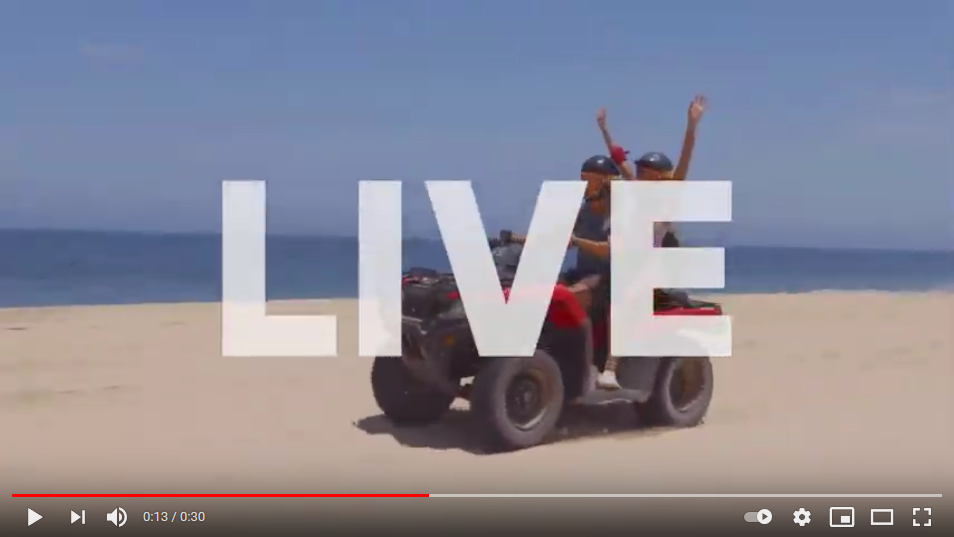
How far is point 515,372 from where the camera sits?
18.7 ft

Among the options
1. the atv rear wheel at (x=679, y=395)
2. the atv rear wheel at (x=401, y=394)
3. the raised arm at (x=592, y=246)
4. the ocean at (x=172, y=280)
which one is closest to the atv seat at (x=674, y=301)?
the atv rear wheel at (x=679, y=395)

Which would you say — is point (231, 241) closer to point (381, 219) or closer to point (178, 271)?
point (381, 219)

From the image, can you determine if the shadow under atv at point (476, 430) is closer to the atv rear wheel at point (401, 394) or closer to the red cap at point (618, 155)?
the atv rear wheel at point (401, 394)

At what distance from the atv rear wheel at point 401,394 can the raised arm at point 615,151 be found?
6.41ft

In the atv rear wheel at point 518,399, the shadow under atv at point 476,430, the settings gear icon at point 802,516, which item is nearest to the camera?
the settings gear icon at point 802,516

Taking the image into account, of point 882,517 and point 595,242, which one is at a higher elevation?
point 595,242

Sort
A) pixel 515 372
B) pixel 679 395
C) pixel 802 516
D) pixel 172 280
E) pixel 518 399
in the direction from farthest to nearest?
pixel 172 280 < pixel 679 395 < pixel 518 399 < pixel 515 372 < pixel 802 516

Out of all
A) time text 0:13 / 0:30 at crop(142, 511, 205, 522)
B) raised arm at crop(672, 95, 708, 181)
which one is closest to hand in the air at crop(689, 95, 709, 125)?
raised arm at crop(672, 95, 708, 181)

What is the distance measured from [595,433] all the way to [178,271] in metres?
39.8

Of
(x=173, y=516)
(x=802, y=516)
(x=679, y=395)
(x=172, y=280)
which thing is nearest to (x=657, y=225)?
(x=679, y=395)

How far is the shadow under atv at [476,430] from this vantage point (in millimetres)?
Result: 6130

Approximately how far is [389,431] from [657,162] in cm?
252

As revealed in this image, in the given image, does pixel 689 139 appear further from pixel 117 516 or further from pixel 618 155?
pixel 117 516

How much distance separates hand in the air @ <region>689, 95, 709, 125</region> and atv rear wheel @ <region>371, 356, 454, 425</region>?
247 centimetres
